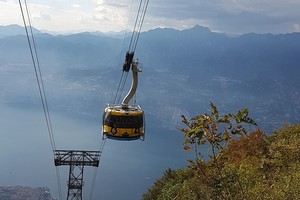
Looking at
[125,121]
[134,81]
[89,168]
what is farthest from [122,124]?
[89,168]

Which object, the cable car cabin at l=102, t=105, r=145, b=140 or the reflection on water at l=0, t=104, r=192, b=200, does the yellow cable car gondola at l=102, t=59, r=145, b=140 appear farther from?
the reflection on water at l=0, t=104, r=192, b=200

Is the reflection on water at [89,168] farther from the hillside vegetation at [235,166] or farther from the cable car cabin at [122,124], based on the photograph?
the cable car cabin at [122,124]

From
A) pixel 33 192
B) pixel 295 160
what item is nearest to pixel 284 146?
pixel 295 160

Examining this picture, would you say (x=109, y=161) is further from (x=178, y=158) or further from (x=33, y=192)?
(x=33, y=192)

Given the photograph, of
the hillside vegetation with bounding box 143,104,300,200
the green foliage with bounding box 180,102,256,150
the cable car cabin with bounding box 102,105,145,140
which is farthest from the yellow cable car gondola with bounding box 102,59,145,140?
the green foliage with bounding box 180,102,256,150

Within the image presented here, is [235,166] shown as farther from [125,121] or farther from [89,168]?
[89,168]
